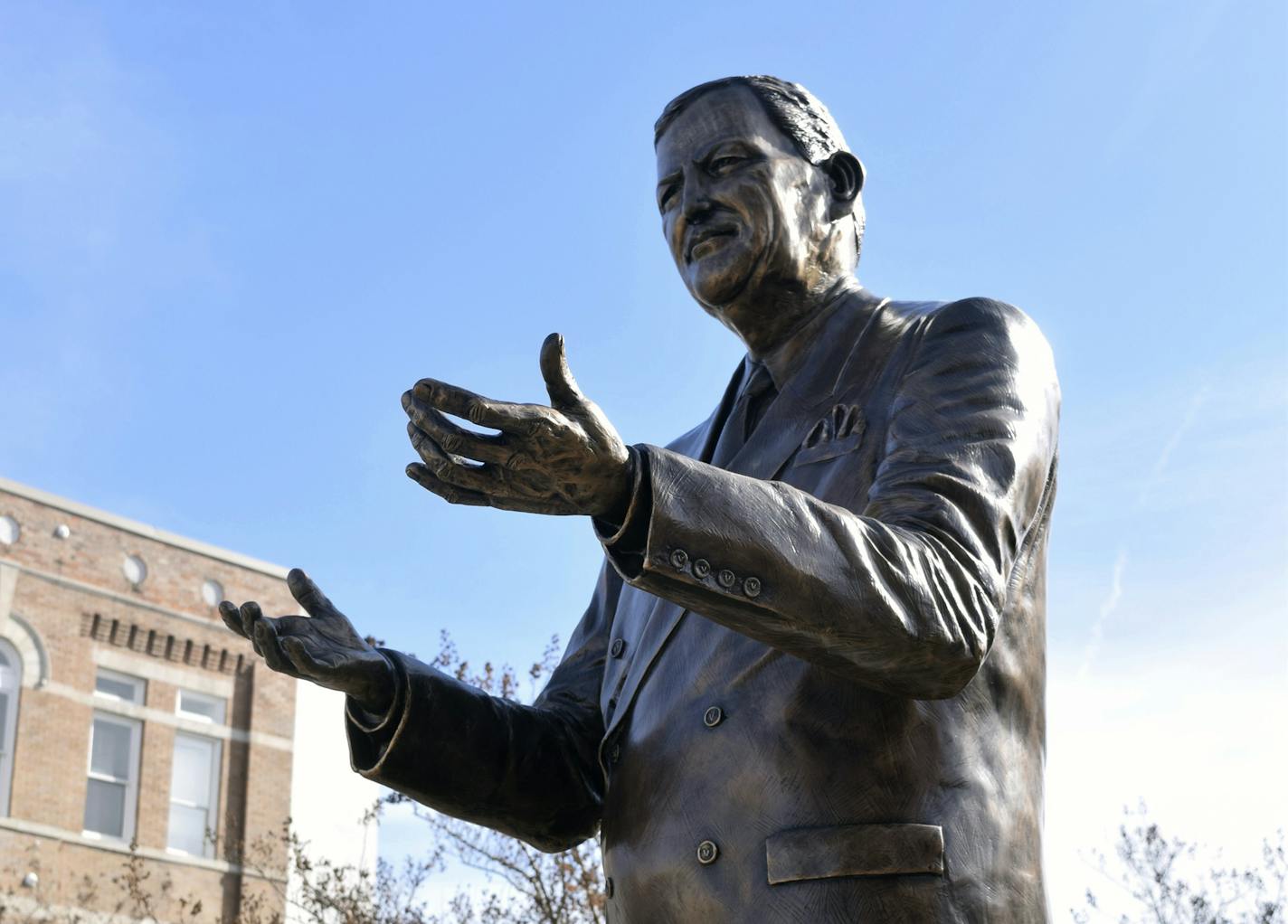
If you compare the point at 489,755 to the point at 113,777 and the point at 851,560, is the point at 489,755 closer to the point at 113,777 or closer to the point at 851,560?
the point at 851,560

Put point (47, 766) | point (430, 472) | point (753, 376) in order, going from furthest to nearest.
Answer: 1. point (47, 766)
2. point (753, 376)
3. point (430, 472)

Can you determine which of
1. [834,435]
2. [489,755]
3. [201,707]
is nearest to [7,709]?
[201,707]

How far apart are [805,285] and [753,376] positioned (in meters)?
0.25

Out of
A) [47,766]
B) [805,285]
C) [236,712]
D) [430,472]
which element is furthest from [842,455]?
[236,712]

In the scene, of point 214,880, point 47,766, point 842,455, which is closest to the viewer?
point 842,455

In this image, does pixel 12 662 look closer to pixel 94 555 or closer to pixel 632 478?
pixel 94 555

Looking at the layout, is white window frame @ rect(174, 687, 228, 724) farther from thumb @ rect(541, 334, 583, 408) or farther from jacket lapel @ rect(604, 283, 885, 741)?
thumb @ rect(541, 334, 583, 408)

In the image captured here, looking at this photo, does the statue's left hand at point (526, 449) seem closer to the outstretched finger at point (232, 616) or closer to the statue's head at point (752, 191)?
the outstretched finger at point (232, 616)

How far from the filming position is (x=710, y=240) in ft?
12.5

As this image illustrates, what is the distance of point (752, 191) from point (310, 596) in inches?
51.8

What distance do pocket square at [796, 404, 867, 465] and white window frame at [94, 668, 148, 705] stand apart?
916 inches

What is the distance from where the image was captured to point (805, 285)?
3852 millimetres

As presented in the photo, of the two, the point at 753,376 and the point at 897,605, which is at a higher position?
the point at 753,376

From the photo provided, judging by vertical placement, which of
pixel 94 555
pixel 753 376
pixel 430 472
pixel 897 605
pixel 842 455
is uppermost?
pixel 94 555
